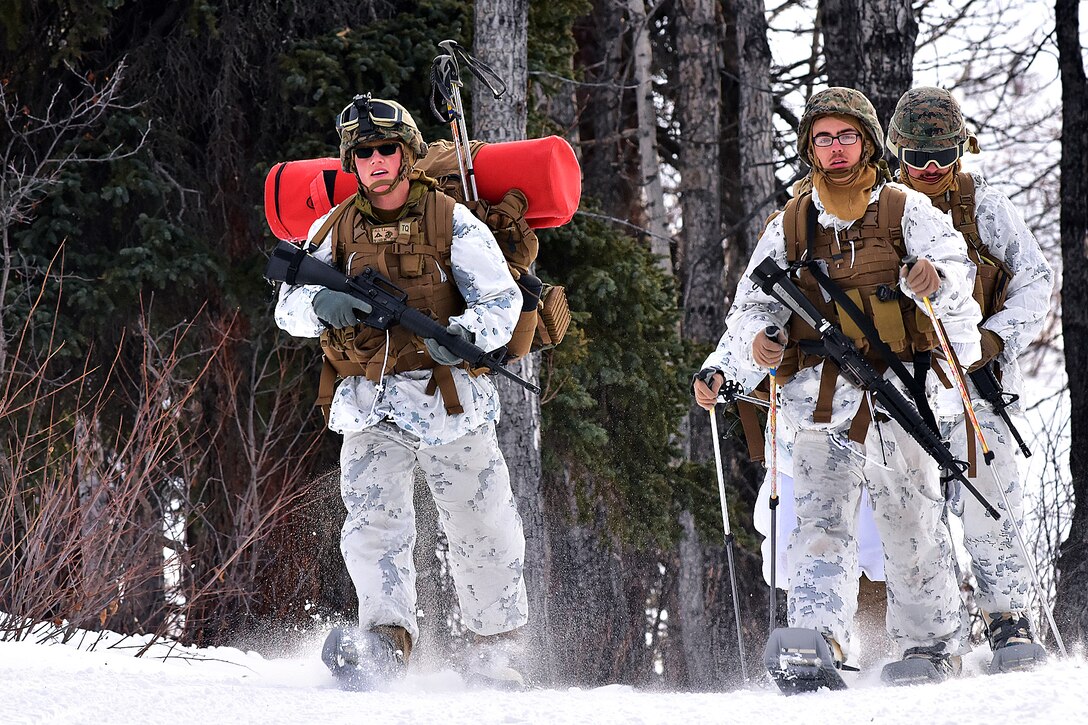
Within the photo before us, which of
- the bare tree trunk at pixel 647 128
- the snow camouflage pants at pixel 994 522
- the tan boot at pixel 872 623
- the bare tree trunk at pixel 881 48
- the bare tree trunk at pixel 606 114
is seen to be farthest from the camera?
the bare tree trunk at pixel 606 114

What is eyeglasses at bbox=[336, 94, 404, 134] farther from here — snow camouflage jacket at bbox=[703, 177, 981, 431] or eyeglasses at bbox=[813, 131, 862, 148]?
eyeglasses at bbox=[813, 131, 862, 148]

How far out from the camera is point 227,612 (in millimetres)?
9242

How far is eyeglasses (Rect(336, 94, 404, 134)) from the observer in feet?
16.1

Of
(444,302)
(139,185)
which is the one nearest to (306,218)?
(444,302)

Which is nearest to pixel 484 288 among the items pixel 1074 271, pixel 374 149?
pixel 374 149

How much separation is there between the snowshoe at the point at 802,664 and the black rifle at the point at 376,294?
1493 mm

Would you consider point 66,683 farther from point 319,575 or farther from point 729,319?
point 319,575

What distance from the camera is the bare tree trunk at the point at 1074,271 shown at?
1057cm

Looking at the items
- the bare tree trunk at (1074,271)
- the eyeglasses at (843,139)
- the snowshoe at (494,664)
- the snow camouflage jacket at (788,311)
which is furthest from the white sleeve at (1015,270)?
the bare tree trunk at (1074,271)

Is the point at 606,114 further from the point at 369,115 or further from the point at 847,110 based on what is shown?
the point at 847,110

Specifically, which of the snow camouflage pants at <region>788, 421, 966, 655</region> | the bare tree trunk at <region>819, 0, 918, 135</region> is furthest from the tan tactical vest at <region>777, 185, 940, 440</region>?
the bare tree trunk at <region>819, 0, 918, 135</region>

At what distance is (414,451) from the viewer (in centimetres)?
500

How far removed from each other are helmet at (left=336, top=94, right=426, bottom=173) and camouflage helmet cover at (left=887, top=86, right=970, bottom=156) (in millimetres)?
2112

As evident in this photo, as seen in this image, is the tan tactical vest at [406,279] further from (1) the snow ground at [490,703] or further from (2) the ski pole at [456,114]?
(1) the snow ground at [490,703]
